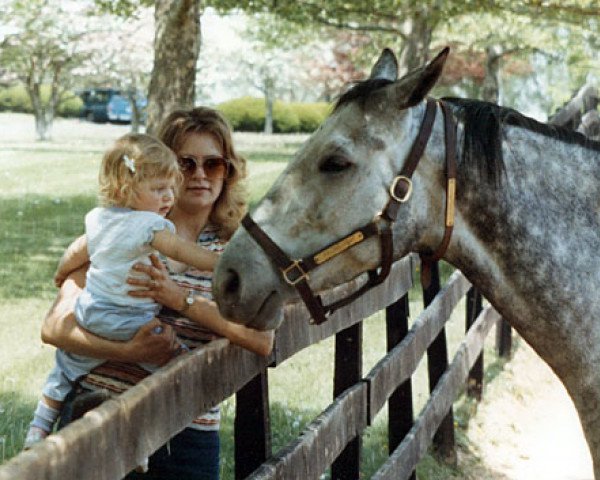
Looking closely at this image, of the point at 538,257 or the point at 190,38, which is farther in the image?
the point at 190,38

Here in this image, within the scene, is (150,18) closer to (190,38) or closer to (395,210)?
(190,38)

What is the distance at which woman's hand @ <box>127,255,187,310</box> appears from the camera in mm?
2465

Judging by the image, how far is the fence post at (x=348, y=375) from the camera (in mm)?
3564

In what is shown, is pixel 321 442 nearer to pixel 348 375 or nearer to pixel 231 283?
pixel 348 375

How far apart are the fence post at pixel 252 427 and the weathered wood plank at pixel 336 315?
0.18 meters

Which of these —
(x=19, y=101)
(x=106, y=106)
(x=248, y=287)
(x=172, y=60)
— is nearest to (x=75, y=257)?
(x=248, y=287)

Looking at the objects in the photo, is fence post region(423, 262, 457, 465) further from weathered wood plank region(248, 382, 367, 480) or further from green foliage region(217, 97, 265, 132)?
green foliage region(217, 97, 265, 132)

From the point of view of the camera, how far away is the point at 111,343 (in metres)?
2.49

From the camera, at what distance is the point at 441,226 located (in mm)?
2633

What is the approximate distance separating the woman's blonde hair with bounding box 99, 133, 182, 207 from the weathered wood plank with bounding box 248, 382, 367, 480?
88cm

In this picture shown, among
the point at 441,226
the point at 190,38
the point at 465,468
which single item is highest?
the point at 190,38

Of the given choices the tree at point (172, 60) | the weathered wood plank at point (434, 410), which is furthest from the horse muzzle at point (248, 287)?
the tree at point (172, 60)

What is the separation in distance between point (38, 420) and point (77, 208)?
1120 cm

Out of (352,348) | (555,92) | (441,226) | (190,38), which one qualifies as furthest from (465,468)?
(555,92)
